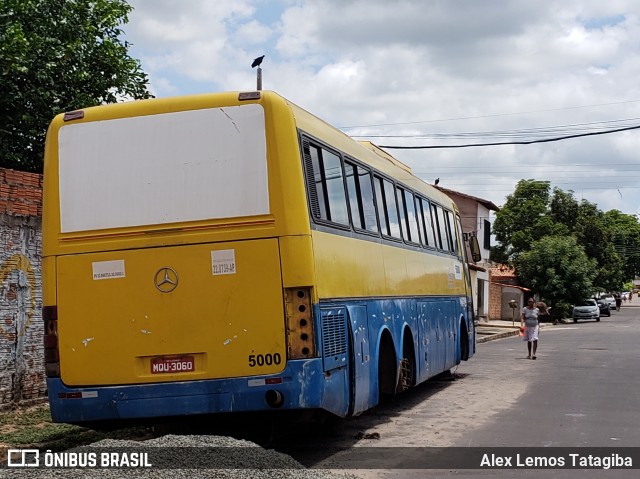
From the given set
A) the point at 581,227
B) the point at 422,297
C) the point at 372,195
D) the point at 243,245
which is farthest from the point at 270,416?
the point at 581,227

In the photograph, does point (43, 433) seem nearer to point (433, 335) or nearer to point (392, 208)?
point (392, 208)

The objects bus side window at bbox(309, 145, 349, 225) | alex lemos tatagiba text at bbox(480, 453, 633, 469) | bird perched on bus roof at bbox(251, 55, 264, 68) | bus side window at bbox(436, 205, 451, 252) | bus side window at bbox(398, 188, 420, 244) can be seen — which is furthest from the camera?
bird perched on bus roof at bbox(251, 55, 264, 68)

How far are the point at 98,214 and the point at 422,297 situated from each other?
632cm

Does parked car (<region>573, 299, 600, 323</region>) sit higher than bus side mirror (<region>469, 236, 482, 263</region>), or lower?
lower

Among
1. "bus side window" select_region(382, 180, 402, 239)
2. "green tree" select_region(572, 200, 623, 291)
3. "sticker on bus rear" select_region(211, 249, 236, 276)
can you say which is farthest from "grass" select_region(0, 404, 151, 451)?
"green tree" select_region(572, 200, 623, 291)

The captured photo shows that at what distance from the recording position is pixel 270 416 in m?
8.54

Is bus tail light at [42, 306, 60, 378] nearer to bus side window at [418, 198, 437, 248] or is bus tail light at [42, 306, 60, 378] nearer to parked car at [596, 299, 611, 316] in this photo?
bus side window at [418, 198, 437, 248]

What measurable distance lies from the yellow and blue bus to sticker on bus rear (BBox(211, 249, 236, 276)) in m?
0.01

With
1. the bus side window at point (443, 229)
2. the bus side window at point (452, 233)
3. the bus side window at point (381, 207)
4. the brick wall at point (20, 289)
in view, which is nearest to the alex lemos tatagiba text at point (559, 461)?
the bus side window at point (381, 207)

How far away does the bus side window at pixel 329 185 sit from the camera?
8.86 m

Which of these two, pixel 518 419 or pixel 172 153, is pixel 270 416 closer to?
pixel 172 153

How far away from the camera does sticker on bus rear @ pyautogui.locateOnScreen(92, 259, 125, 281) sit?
8398 mm

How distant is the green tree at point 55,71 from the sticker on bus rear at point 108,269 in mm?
9715

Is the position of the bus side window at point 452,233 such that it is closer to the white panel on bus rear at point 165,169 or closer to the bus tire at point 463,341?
the bus tire at point 463,341
